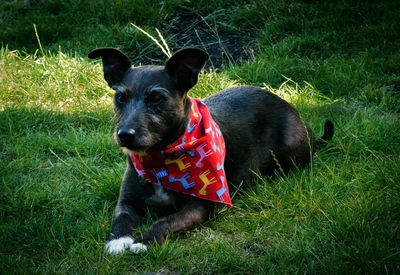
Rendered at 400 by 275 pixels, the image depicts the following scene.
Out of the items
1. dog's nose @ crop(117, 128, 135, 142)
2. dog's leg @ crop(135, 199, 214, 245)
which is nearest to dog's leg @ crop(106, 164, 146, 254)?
dog's leg @ crop(135, 199, 214, 245)

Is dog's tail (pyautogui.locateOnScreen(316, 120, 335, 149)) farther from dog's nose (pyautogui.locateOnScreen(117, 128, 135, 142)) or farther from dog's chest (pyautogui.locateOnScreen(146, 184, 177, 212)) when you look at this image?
dog's nose (pyautogui.locateOnScreen(117, 128, 135, 142))

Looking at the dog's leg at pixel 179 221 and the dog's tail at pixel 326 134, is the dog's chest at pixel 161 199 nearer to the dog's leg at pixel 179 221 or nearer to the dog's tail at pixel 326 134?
the dog's leg at pixel 179 221

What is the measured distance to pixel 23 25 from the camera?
7.36 meters

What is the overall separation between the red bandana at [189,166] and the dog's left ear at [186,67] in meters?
0.29

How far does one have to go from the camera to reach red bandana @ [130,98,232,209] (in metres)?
3.45

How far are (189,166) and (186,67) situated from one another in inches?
31.8

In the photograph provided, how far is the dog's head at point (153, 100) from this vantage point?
3176mm

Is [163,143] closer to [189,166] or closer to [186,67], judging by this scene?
[189,166]

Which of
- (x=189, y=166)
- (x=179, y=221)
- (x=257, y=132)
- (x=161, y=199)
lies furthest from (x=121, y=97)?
(x=257, y=132)

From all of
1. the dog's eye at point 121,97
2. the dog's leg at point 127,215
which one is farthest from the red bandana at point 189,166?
the dog's eye at point 121,97

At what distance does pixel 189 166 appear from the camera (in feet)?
11.5

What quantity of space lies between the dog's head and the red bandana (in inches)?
3.5

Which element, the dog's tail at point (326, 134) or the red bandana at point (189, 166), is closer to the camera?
the red bandana at point (189, 166)

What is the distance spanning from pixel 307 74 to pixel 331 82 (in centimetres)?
37
